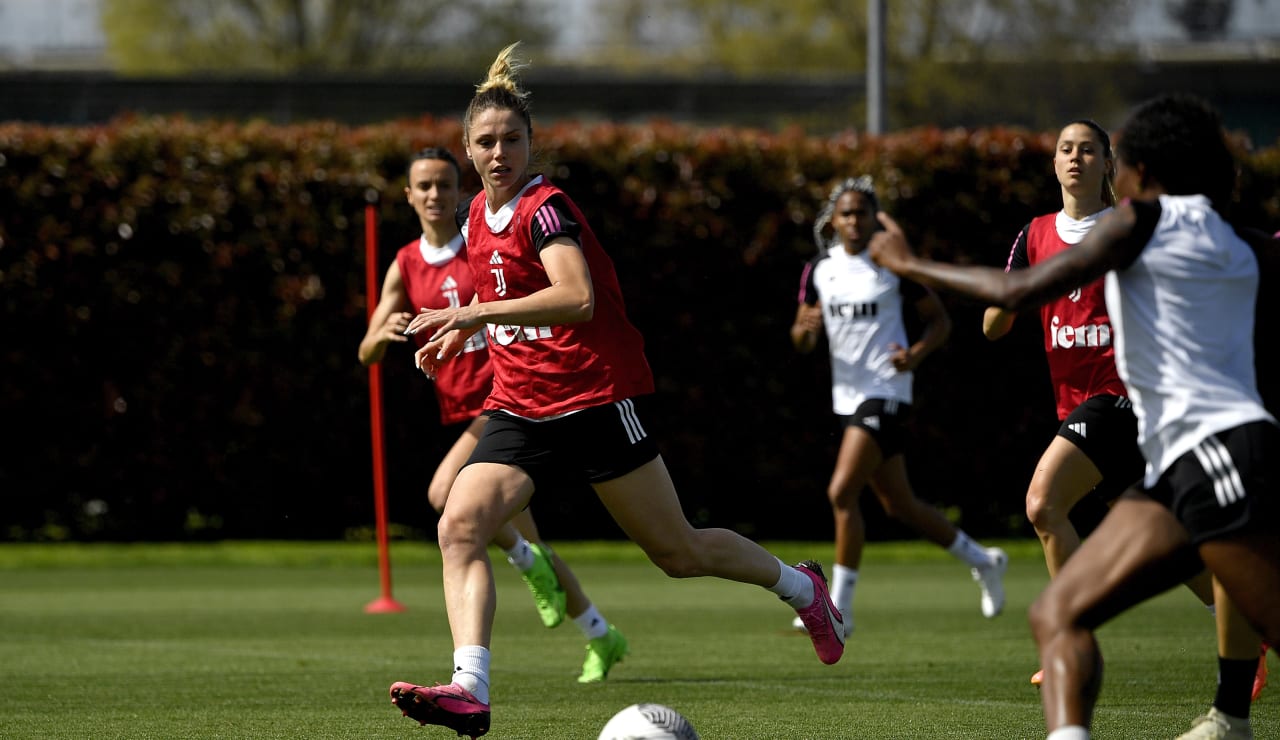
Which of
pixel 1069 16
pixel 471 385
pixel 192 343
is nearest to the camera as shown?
pixel 471 385

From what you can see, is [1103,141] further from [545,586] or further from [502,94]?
[545,586]

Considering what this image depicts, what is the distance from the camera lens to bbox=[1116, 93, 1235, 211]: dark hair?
4645 mm

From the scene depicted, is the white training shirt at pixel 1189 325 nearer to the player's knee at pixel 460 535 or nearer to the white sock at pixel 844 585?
the player's knee at pixel 460 535

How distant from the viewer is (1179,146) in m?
A: 4.64

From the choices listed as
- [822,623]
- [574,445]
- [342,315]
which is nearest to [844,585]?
[822,623]

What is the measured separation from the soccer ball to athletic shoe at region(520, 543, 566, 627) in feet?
11.4

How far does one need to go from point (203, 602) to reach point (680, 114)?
94.1 feet

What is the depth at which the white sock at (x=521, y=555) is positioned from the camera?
8.68 meters

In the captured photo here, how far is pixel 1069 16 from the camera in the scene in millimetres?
39188

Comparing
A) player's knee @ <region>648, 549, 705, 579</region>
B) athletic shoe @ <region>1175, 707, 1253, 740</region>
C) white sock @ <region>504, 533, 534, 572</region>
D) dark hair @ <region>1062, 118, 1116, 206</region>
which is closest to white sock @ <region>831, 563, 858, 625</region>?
white sock @ <region>504, 533, 534, 572</region>

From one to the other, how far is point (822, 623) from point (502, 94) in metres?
2.51

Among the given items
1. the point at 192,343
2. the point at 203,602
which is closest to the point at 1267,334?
the point at 203,602

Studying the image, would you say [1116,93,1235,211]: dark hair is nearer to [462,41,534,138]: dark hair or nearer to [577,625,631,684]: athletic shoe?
[462,41,534,138]: dark hair

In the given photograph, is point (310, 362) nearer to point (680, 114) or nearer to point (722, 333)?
point (722, 333)
